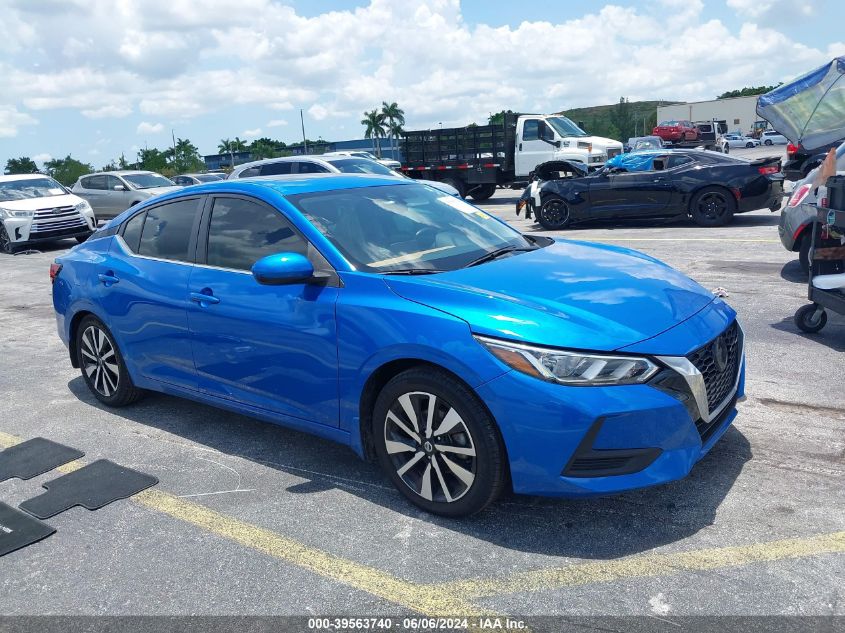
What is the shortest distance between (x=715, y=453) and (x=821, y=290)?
105 inches

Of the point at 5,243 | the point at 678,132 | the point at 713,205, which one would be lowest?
the point at 5,243

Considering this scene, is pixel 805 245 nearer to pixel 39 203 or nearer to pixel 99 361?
pixel 99 361

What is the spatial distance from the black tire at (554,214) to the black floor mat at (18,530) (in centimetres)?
1258

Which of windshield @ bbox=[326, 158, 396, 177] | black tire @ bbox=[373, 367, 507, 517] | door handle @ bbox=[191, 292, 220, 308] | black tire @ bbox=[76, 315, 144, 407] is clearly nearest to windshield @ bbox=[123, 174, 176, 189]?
windshield @ bbox=[326, 158, 396, 177]

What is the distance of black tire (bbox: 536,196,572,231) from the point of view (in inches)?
597

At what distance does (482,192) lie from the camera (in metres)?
23.8

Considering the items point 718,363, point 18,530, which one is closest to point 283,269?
point 18,530

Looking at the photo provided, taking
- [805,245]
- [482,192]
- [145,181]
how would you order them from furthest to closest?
[482,192]
[145,181]
[805,245]

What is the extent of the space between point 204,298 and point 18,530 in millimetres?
1523

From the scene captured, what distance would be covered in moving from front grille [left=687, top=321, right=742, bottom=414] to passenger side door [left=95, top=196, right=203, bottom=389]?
289 cm

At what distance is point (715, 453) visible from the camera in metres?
4.11

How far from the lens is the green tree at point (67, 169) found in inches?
3435

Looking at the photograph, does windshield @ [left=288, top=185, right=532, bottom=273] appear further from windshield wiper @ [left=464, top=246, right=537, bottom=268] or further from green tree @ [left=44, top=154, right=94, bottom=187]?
green tree @ [left=44, top=154, right=94, bottom=187]

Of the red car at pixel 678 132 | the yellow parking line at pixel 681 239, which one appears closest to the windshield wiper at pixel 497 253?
the yellow parking line at pixel 681 239
